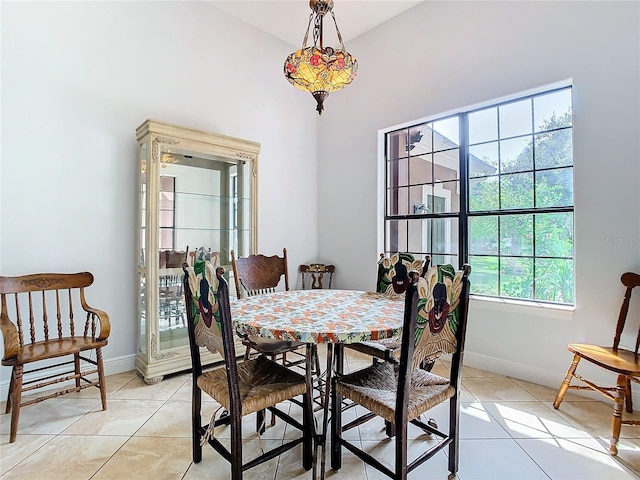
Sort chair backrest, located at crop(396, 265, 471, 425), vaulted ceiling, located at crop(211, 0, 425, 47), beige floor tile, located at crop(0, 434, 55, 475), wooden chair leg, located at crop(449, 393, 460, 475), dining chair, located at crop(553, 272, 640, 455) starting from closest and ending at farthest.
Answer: chair backrest, located at crop(396, 265, 471, 425), wooden chair leg, located at crop(449, 393, 460, 475), beige floor tile, located at crop(0, 434, 55, 475), dining chair, located at crop(553, 272, 640, 455), vaulted ceiling, located at crop(211, 0, 425, 47)

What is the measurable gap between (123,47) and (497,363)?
4.18 m

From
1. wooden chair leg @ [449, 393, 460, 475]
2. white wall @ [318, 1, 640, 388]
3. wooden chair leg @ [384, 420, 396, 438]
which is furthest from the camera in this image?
white wall @ [318, 1, 640, 388]

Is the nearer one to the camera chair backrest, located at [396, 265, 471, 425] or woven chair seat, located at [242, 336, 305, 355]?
chair backrest, located at [396, 265, 471, 425]

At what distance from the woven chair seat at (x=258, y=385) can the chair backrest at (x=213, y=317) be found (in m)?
0.08

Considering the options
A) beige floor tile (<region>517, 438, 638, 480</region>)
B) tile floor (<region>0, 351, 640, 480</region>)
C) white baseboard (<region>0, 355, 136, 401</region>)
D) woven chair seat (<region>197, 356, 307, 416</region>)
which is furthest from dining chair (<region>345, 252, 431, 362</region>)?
white baseboard (<region>0, 355, 136, 401</region>)

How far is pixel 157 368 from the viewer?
264 cm

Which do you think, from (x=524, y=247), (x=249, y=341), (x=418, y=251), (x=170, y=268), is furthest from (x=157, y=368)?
(x=524, y=247)

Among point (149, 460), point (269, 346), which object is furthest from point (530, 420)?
point (149, 460)

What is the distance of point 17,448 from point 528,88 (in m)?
4.18

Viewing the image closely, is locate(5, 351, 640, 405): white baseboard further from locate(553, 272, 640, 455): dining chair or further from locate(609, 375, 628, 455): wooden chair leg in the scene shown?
locate(609, 375, 628, 455): wooden chair leg

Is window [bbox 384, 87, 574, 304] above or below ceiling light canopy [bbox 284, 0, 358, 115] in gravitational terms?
below

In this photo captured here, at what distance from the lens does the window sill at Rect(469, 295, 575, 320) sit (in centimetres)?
253

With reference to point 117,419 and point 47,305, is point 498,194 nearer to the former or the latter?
point 117,419

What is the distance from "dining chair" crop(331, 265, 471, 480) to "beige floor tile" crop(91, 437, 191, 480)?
0.80 m
